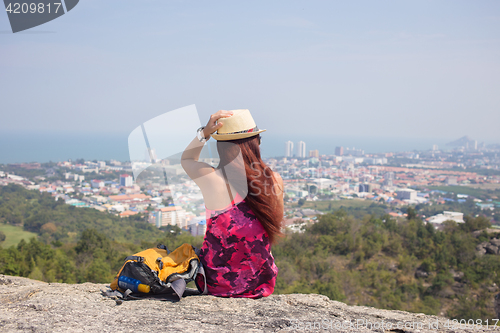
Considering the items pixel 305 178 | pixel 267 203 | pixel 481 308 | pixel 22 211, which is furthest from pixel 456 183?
pixel 267 203

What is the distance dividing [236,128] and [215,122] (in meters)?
0.15

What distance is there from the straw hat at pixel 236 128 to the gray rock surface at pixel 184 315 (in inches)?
39.4

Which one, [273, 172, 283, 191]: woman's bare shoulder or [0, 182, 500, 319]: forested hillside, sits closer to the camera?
[273, 172, 283, 191]: woman's bare shoulder

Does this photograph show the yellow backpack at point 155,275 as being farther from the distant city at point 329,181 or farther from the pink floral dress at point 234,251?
the distant city at point 329,181

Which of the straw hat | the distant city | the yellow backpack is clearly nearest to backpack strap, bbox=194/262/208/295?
the yellow backpack

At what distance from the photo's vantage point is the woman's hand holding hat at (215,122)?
2.10 metres

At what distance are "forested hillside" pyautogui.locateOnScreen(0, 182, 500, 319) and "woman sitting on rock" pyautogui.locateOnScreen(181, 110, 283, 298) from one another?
→ 360 inches

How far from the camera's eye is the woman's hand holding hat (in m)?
2.10

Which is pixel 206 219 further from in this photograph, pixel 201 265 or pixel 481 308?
pixel 481 308

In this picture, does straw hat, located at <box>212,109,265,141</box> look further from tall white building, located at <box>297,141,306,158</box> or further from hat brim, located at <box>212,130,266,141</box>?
tall white building, located at <box>297,141,306,158</box>

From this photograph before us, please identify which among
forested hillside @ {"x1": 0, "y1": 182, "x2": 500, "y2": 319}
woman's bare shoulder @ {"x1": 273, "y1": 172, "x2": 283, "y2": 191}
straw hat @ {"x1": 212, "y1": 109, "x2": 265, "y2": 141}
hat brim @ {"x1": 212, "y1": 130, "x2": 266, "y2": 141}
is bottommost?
forested hillside @ {"x1": 0, "y1": 182, "x2": 500, "y2": 319}

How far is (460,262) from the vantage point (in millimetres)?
18469

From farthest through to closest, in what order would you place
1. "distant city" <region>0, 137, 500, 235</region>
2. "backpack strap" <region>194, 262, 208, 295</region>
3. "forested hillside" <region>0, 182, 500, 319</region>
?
1. "distant city" <region>0, 137, 500, 235</region>
2. "forested hillside" <region>0, 182, 500, 319</region>
3. "backpack strap" <region>194, 262, 208, 295</region>

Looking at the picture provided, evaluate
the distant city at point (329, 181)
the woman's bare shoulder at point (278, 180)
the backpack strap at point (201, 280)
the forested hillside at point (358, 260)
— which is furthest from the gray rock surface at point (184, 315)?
the distant city at point (329, 181)
